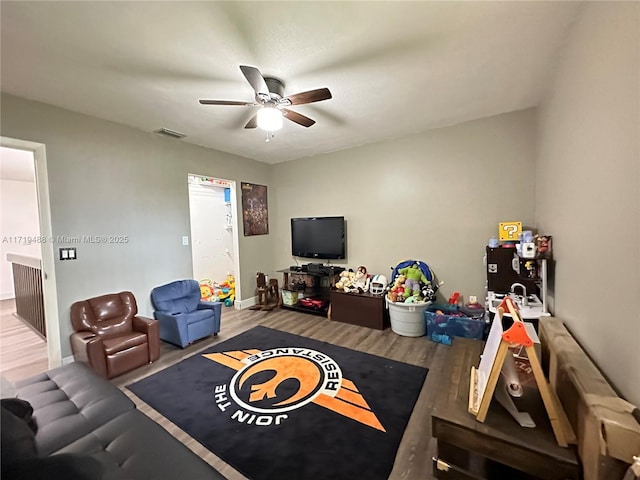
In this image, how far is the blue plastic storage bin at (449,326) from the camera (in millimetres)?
2928

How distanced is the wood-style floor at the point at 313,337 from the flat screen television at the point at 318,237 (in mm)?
1075

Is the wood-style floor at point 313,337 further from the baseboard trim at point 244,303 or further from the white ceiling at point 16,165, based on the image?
the white ceiling at point 16,165

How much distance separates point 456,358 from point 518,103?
9.08 feet

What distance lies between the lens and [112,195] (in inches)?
120

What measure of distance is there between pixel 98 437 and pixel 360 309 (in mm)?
2980

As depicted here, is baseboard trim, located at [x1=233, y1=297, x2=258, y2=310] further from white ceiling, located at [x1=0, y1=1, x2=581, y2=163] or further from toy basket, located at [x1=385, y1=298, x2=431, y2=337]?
white ceiling, located at [x1=0, y1=1, x2=581, y2=163]

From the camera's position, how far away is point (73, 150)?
274cm

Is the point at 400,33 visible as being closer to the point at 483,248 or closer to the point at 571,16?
the point at 571,16

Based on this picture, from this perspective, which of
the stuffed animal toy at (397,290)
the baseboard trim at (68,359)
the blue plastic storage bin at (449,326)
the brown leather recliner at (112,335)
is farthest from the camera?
the stuffed animal toy at (397,290)

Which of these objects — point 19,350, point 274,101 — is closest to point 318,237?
point 274,101

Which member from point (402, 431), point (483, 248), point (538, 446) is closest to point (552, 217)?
point (483, 248)

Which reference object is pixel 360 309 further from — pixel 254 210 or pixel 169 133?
pixel 169 133

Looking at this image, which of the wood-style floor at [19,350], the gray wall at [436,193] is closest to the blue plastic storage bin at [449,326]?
the gray wall at [436,193]

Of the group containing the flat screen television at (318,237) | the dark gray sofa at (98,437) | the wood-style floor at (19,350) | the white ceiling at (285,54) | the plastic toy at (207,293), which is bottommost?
the wood-style floor at (19,350)
